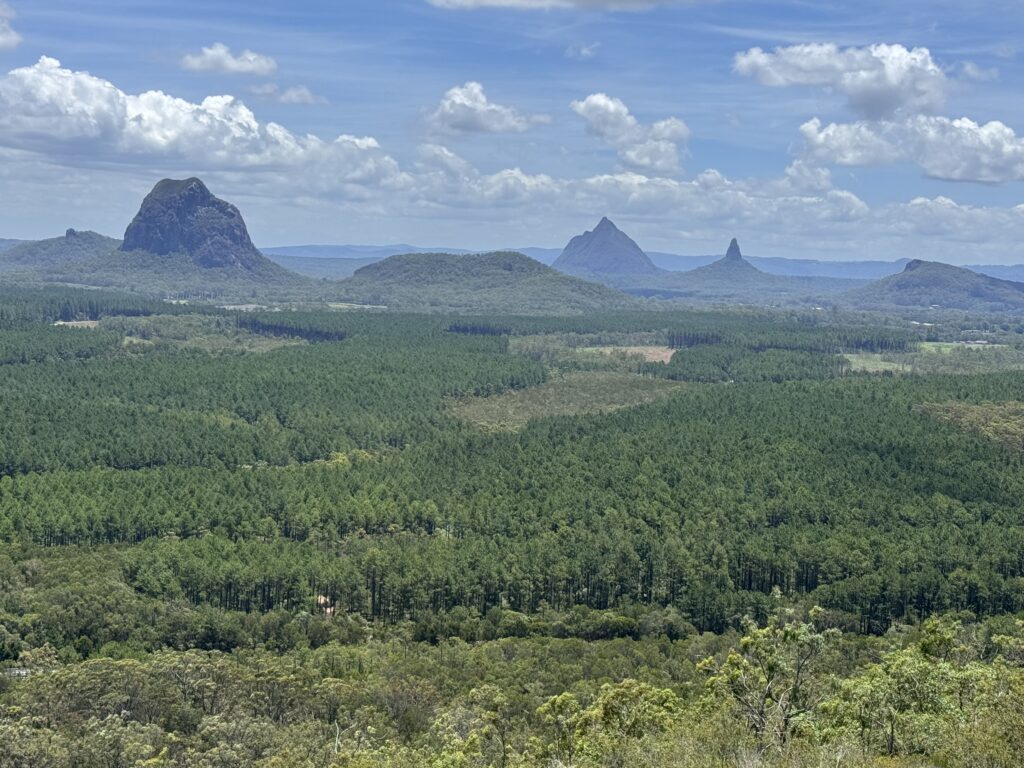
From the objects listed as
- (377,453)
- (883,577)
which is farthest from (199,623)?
(377,453)

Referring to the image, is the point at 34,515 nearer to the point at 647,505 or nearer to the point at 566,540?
the point at 566,540

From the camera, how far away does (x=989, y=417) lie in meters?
181

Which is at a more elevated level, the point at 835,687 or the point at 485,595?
the point at 835,687

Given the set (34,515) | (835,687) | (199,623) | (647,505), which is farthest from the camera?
(647,505)

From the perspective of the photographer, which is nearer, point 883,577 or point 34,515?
point 883,577

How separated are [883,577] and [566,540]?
35.9m

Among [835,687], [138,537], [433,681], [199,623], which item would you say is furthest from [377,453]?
[835,687]

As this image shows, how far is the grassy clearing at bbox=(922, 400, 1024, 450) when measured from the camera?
17050cm

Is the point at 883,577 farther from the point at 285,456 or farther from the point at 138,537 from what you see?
the point at 285,456

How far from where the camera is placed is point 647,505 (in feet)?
438

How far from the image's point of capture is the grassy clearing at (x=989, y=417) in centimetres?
17050

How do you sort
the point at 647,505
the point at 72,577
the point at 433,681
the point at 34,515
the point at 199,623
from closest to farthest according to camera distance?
the point at 433,681 → the point at 199,623 → the point at 72,577 → the point at 34,515 → the point at 647,505

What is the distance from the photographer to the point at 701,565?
11475 cm

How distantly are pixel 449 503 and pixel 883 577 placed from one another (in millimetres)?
57465
